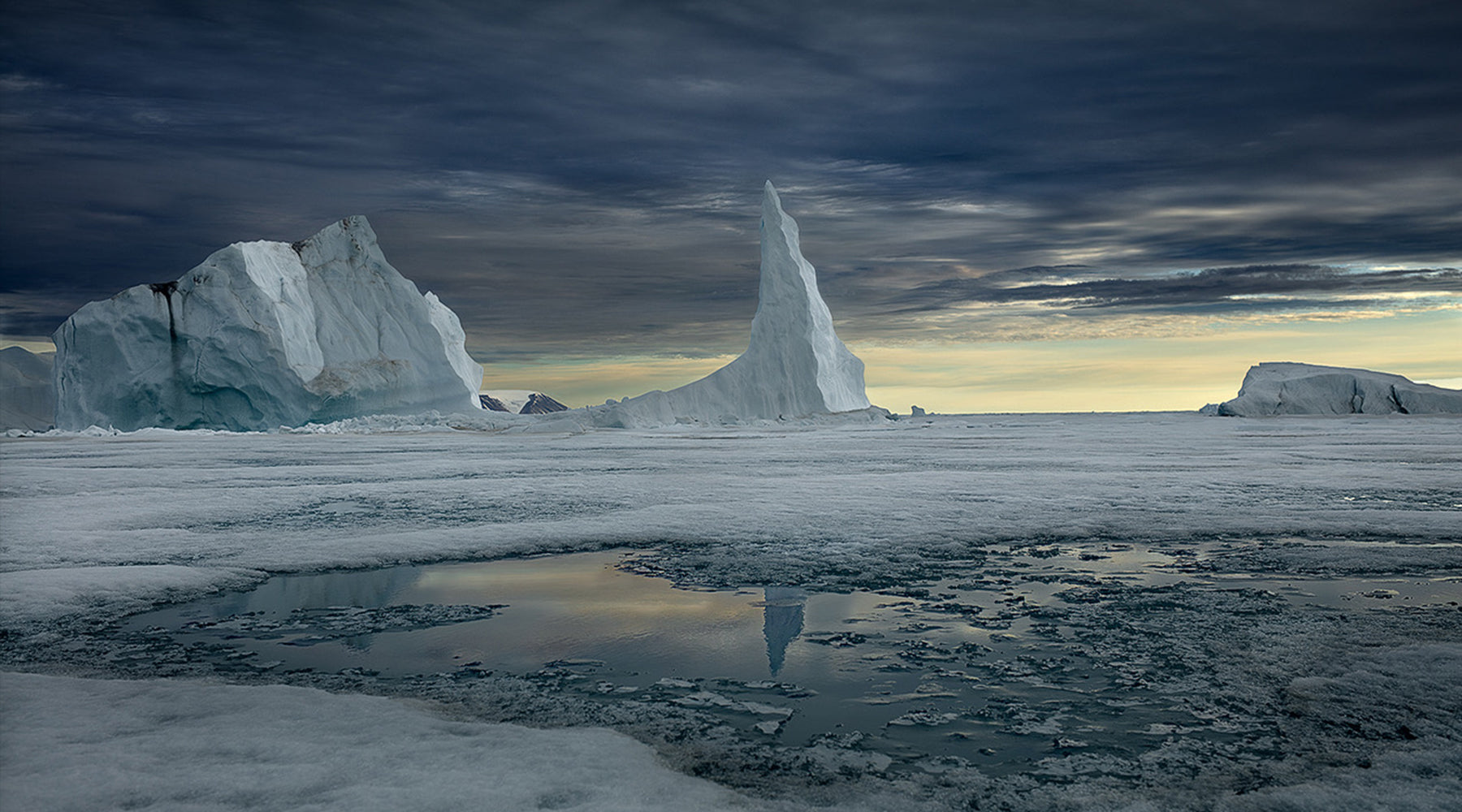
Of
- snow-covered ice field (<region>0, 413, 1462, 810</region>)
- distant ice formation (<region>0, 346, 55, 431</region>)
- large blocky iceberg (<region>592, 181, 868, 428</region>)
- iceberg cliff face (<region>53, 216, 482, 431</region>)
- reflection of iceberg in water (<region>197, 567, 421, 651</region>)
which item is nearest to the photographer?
snow-covered ice field (<region>0, 413, 1462, 810</region>)

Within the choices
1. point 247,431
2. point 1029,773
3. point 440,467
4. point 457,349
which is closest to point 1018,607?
point 1029,773

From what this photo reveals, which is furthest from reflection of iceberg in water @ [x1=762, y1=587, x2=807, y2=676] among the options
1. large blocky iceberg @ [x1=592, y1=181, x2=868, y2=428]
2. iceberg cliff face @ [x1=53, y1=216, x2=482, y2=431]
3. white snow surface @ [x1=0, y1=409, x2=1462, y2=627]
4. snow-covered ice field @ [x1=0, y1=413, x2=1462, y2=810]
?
iceberg cliff face @ [x1=53, y1=216, x2=482, y2=431]

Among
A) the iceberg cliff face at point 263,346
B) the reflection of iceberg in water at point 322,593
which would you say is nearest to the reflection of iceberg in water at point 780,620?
the reflection of iceberg in water at point 322,593

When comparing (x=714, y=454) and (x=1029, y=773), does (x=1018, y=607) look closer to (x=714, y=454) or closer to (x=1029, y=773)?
(x=1029, y=773)

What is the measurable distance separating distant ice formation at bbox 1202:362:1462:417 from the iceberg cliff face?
115 feet

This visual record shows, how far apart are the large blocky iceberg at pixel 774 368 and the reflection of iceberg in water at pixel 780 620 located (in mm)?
29473

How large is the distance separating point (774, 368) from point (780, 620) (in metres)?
31.2

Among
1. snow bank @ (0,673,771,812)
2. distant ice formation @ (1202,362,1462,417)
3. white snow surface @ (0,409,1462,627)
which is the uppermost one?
distant ice formation @ (1202,362,1462,417)

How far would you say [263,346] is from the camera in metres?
31.0

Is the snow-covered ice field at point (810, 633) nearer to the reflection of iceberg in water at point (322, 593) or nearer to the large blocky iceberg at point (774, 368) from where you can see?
the reflection of iceberg in water at point (322, 593)

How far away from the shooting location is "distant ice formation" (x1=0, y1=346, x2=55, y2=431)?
45.3 metres

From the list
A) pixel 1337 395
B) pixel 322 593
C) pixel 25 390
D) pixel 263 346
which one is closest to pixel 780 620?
pixel 322 593

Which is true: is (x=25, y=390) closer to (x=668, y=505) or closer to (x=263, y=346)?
(x=263, y=346)

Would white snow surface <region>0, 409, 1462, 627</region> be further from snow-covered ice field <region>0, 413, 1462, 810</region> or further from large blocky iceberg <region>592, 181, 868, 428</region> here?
large blocky iceberg <region>592, 181, 868, 428</region>
